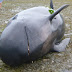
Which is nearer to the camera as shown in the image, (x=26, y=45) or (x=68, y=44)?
(x=26, y=45)

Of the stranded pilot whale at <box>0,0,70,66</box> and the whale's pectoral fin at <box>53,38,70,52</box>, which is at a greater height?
the stranded pilot whale at <box>0,0,70,66</box>

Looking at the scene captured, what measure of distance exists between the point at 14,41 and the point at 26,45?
239 mm

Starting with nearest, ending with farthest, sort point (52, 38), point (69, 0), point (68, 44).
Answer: point (52, 38) < point (68, 44) < point (69, 0)

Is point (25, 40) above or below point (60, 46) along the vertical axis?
above

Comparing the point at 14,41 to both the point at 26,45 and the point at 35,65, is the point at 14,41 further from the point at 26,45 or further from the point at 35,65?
the point at 35,65

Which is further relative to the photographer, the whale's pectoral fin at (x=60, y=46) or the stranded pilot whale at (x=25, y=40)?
the whale's pectoral fin at (x=60, y=46)

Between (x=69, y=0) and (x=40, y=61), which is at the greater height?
(x=69, y=0)

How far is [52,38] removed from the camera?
148 inches

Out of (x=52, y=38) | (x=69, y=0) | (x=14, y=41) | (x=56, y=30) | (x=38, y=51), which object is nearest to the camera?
(x=14, y=41)

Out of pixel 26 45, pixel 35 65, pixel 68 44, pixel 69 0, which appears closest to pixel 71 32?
pixel 68 44

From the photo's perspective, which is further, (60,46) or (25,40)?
(60,46)

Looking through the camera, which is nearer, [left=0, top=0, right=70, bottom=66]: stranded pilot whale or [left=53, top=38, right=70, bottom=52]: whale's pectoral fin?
[left=0, top=0, right=70, bottom=66]: stranded pilot whale

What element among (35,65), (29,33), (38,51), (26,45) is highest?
(29,33)

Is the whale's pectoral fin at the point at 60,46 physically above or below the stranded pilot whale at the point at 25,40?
below
